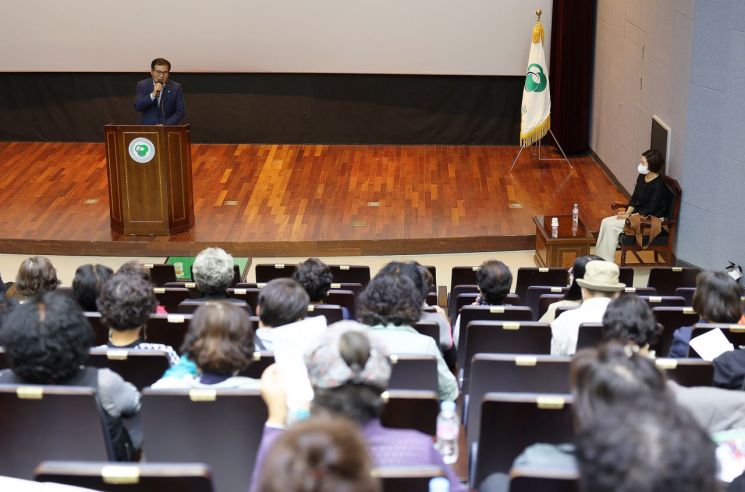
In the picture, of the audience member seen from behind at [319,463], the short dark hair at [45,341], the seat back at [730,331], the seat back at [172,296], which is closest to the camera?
the audience member seen from behind at [319,463]

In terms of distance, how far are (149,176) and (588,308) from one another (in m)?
4.91

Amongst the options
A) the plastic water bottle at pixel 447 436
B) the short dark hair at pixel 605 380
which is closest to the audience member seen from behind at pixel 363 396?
the short dark hair at pixel 605 380

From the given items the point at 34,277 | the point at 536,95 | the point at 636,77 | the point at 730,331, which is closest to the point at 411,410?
the point at 730,331

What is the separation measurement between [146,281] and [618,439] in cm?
251

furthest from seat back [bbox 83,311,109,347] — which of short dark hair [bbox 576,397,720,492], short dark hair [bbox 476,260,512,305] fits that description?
short dark hair [bbox 576,397,720,492]

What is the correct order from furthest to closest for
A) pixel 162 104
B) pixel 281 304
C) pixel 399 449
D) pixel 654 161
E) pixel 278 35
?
pixel 278 35 < pixel 162 104 < pixel 654 161 < pixel 281 304 < pixel 399 449

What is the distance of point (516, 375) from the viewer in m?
3.33

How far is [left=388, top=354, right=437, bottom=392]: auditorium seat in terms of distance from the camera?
3279 mm

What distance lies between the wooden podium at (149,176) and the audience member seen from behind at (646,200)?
3.55m

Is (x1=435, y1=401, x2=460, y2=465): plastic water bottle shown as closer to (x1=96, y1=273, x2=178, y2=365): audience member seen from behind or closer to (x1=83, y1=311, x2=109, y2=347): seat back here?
(x1=96, y1=273, x2=178, y2=365): audience member seen from behind

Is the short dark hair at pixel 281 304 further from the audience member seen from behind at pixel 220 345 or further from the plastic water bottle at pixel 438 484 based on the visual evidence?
the plastic water bottle at pixel 438 484

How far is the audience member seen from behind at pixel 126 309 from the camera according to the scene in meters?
3.58

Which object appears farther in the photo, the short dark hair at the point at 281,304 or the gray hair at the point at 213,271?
the gray hair at the point at 213,271

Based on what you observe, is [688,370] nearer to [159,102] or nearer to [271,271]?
[271,271]
